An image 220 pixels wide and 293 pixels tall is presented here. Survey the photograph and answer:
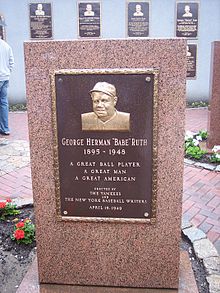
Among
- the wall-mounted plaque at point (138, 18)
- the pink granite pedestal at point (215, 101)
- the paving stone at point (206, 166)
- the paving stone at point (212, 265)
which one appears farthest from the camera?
the wall-mounted plaque at point (138, 18)

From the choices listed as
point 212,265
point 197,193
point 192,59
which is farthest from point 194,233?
point 192,59

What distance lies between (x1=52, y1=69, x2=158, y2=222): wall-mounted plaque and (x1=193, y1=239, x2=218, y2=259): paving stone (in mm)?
782

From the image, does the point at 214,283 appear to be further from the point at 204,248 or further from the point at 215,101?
the point at 215,101

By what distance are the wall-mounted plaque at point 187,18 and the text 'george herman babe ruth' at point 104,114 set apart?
26.9 feet

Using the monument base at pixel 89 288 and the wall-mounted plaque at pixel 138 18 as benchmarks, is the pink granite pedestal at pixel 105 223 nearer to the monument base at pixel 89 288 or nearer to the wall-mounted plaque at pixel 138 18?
the monument base at pixel 89 288

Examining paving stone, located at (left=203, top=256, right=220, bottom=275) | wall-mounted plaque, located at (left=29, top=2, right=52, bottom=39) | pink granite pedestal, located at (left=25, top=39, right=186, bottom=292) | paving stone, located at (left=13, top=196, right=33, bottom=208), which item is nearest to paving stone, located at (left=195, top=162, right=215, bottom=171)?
paving stone, located at (left=203, top=256, right=220, bottom=275)

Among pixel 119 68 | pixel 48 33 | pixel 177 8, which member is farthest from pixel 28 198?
pixel 177 8

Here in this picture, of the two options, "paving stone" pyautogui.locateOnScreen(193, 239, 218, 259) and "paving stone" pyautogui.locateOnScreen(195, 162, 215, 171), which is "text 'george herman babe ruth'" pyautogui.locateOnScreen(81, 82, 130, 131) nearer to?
"paving stone" pyautogui.locateOnScreen(193, 239, 218, 259)

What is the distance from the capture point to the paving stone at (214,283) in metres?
2.22

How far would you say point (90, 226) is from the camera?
6.98 feet

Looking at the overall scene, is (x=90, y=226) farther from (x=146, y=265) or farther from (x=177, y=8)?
(x=177, y=8)

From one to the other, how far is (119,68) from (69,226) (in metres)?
0.98

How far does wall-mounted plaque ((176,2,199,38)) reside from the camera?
363 inches

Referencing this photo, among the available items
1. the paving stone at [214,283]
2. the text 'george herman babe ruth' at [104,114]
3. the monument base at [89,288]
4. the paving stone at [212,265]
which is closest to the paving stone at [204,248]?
the paving stone at [212,265]
